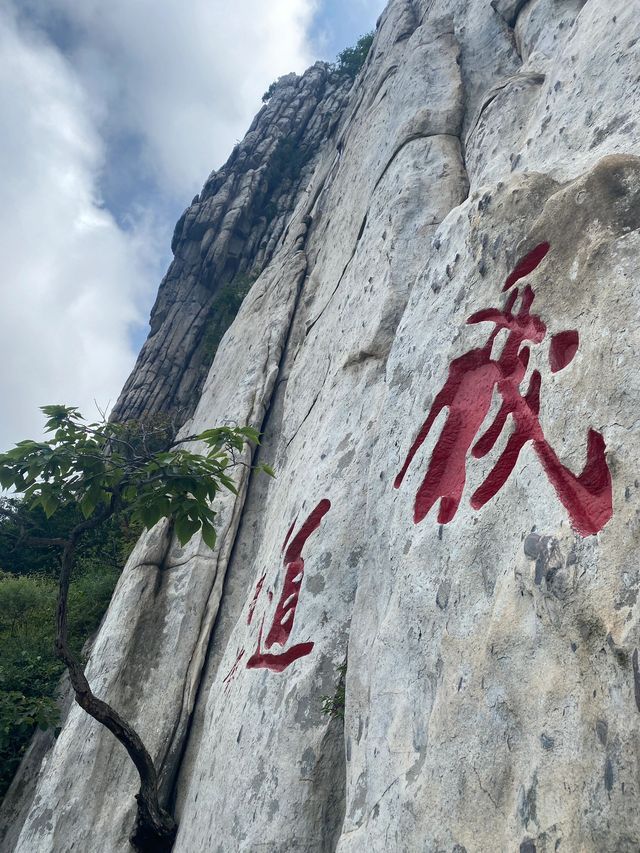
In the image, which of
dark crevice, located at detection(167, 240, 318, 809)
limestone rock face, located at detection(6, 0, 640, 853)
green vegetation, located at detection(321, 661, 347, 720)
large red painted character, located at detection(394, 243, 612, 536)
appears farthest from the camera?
dark crevice, located at detection(167, 240, 318, 809)

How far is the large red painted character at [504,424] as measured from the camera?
2.26m

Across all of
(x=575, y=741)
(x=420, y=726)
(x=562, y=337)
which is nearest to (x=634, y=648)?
(x=575, y=741)

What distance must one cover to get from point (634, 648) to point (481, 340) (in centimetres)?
171

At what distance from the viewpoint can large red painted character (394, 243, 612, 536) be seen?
226 centimetres

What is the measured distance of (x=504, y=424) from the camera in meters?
2.80

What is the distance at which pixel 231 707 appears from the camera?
4.41 metres

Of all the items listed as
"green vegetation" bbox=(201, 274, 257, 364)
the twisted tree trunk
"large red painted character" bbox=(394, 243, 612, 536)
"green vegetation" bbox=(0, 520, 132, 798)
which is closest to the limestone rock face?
"large red painted character" bbox=(394, 243, 612, 536)

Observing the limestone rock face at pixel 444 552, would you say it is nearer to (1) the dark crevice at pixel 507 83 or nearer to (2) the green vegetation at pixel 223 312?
(1) the dark crevice at pixel 507 83

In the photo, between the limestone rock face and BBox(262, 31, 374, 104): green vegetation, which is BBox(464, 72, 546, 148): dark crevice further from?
BBox(262, 31, 374, 104): green vegetation

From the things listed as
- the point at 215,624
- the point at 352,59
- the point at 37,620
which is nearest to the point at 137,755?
the point at 215,624

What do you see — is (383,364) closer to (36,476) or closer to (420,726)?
(36,476)

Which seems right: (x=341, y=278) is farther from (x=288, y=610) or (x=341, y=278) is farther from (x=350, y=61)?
(x=350, y=61)

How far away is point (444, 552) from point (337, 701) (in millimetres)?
1299

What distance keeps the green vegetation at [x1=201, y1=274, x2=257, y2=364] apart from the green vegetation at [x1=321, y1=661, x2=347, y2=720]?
12964mm
